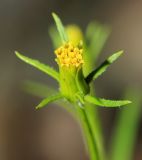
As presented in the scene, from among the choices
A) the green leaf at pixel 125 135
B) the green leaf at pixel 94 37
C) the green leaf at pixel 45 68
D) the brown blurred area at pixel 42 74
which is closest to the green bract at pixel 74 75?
the green leaf at pixel 45 68

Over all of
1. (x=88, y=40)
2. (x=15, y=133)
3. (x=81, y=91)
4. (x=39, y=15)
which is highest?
(x=39, y=15)

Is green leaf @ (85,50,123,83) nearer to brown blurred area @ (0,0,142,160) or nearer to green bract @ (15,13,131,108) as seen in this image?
green bract @ (15,13,131,108)

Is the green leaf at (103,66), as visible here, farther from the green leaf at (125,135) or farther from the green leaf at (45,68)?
the green leaf at (125,135)

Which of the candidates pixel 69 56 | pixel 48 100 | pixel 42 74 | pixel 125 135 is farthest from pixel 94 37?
pixel 42 74

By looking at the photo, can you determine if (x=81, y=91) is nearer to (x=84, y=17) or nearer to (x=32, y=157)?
(x=32, y=157)

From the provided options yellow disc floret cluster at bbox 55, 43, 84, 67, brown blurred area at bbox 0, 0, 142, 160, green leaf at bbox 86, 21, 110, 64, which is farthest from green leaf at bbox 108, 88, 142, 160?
brown blurred area at bbox 0, 0, 142, 160

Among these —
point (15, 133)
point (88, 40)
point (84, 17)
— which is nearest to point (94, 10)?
point (84, 17)

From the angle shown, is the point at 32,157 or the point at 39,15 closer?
the point at 32,157
